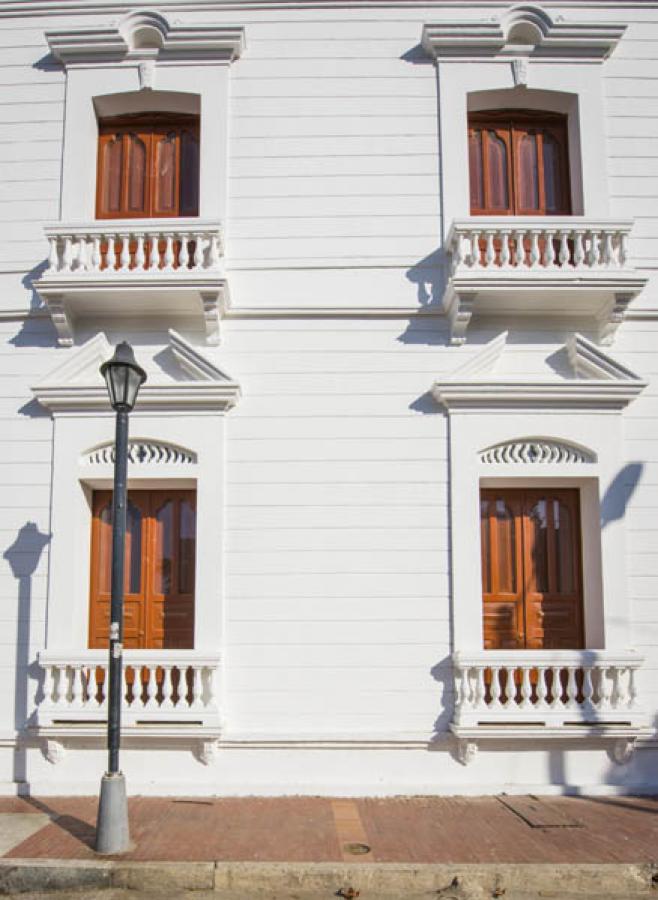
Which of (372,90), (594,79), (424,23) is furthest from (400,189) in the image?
(594,79)

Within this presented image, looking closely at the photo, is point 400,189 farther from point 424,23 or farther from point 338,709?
point 338,709

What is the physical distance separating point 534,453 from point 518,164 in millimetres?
3558

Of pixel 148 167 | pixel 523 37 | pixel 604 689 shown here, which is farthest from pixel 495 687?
pixel 523 37

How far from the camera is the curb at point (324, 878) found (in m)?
6.15

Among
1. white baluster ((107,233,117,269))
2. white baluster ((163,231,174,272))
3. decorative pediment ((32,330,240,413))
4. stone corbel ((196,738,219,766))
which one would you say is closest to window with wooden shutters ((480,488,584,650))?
stone corbel ((196,738,219,766))

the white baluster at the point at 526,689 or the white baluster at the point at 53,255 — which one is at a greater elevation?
the white baluster at the point at 53,255

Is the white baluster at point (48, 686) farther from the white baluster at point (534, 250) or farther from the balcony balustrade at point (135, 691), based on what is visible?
the white baluster at point (534, 250)

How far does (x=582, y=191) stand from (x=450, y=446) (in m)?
3.40

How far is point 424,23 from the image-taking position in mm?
9320

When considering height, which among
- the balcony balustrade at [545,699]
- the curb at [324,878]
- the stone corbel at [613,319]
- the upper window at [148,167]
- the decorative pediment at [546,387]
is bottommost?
the curb at [324,878]

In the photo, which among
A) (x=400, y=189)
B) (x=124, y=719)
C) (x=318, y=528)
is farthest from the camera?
(x=400, y=189)

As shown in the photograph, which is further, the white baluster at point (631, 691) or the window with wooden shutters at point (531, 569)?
the window with wooden shutters at point (531, 569)

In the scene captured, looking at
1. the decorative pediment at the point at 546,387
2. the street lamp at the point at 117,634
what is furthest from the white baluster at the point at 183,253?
the decorative pediment at the point at 546,387

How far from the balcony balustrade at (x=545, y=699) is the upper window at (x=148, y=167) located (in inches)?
241
